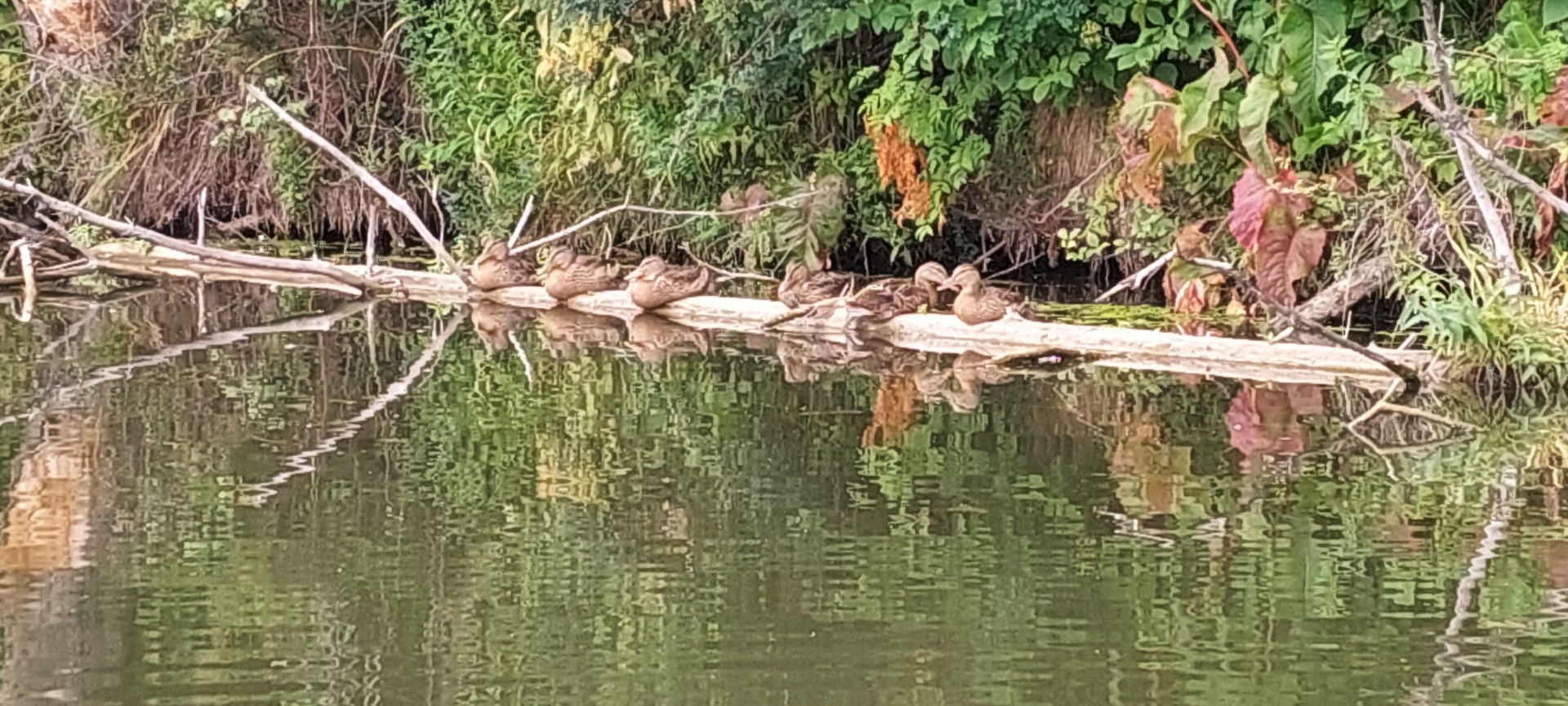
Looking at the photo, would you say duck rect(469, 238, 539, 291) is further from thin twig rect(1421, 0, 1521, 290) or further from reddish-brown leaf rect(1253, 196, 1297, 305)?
thin twig rect(1421, 0, 1521, 290)

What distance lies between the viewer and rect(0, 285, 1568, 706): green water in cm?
359

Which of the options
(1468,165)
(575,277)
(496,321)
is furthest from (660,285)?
(1468,165)

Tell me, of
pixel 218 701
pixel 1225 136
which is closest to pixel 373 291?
pixel 1225 136

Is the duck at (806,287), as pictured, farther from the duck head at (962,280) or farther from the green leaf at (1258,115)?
the green leaf at (1258,115)

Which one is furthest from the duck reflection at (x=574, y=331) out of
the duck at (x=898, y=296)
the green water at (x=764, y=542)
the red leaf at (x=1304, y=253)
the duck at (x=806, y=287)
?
the red leaf at (x=1304, y=253)

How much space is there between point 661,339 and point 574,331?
56 cm

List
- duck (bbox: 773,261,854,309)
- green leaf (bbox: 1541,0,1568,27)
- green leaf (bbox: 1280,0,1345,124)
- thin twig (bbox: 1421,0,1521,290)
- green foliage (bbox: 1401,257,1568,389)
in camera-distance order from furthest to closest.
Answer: duck (bbox: 773,261,854,309), green leaf (bbox: 1280,0,1345,124), green leaf (bbox: 1541,0,1568,27), thin twig (bbox: 1421,0,1521,290), green foliage (bbox: 1401,257,1568,389)

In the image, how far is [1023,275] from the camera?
35.8 ft

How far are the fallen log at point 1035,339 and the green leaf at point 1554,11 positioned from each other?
159 cm

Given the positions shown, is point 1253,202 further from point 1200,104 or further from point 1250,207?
point 1200,104

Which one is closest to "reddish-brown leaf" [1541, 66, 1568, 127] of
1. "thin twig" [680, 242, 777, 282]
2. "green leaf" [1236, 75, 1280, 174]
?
"green leaf" [1236, 75, 1280, 174]

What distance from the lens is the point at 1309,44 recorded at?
27.8ft

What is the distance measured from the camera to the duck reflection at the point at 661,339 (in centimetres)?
827

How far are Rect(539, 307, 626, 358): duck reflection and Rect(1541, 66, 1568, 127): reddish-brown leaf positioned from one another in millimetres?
3670
